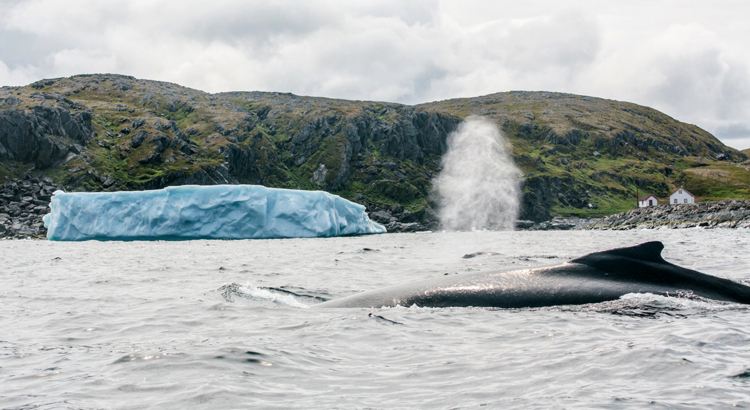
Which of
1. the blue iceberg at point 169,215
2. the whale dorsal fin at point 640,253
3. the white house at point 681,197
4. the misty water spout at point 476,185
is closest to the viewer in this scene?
the whale dorsal fin at point 640,253

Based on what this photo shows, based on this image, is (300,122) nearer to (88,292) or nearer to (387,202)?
(387,202)

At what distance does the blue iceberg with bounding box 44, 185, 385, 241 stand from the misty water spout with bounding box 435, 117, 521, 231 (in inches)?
2205

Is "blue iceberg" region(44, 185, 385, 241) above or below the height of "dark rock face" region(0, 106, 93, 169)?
below

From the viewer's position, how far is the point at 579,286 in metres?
9.69

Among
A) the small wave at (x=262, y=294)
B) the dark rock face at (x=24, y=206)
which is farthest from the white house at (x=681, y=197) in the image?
the small wave at (x=262, y=294)

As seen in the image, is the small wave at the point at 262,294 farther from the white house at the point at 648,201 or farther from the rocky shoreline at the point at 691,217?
the white house at the point at 648,201

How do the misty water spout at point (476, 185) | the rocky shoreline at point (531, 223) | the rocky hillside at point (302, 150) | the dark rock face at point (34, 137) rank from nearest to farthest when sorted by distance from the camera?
the rocky shoreline at point (531, 223), the dark rock face at point (34, 137), the rocky hillside at point (302, 150), the misty water spout at point (476, 185)

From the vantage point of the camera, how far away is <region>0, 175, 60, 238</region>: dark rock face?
73500 mm

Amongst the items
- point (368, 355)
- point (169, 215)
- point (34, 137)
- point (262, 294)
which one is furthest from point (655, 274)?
point (34, 137)

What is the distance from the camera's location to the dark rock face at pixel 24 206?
73500mm

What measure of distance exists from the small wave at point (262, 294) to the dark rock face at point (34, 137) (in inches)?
4007

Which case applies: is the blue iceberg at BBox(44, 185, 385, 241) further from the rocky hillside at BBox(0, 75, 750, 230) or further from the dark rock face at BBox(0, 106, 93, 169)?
the dark rock face at BBox(0, 106, 93, 169)

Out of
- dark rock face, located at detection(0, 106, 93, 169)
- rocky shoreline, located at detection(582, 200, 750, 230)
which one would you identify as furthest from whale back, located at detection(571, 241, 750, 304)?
dark rock face, located at detection(0, 106, 93, 169)

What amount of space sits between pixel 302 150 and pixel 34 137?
6297 cm
